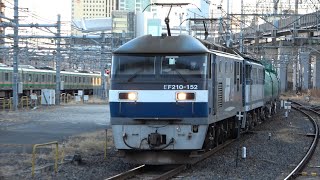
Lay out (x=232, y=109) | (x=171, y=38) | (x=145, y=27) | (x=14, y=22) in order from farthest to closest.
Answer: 1. (x=145, y=27)
2. (x=14, y=22)
3. (x=232, y=109)
4. (x=171, y=38)

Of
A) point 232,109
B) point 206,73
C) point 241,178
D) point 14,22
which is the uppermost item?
point 14,22

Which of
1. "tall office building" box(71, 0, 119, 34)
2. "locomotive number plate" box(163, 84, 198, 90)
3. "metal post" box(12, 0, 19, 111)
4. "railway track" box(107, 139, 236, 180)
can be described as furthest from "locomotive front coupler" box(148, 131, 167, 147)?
"tall office building" box(71, 0, 119, 34)

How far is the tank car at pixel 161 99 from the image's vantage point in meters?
11.7

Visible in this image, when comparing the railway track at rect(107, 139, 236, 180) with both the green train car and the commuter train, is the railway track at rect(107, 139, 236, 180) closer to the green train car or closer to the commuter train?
the commuter train

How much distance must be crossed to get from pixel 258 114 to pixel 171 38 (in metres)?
13.9

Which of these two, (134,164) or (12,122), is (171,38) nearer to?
(134,164)

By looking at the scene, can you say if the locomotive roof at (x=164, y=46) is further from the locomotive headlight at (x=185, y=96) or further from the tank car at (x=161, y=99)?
the locomotive headlight at (x=185, y=96)

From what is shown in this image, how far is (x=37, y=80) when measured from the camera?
53438 millimetres

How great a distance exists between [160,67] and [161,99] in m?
0.76

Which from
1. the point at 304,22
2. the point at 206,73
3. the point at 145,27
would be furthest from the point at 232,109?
the point at 145,27

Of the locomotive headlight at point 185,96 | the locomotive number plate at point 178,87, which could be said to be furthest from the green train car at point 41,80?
the locomotive headlight at point 185,96

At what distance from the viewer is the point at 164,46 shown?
12.1m

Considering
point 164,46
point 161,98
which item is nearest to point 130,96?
point 161,98

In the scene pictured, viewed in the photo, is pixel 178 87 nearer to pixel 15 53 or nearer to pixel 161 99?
pixel 161 99
